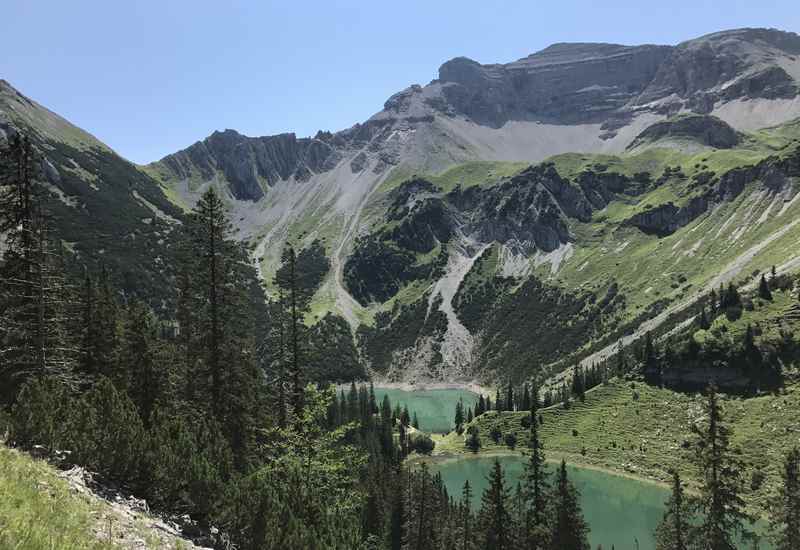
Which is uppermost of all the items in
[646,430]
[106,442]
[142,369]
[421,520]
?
[142,369]

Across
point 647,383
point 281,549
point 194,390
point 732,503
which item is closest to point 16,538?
point 281,549

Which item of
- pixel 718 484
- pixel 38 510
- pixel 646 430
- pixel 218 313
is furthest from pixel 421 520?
pixel 646 430

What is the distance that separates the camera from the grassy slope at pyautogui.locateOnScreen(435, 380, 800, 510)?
124 m

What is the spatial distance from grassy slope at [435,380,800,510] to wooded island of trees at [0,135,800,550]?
90.5m

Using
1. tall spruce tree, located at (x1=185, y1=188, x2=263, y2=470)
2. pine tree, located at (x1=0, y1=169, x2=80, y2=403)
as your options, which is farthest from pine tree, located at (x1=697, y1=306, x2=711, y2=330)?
pine tree, located at (x1=0, y1=169, x2=80, y2=403)

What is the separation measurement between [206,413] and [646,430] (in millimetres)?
142104

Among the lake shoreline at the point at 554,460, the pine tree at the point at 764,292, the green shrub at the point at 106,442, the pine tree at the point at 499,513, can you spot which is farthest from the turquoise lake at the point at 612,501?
the green shrub at the point at 106,442

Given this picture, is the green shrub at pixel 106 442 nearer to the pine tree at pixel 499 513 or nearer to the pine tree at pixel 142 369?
the pine tree at pixel 142 369

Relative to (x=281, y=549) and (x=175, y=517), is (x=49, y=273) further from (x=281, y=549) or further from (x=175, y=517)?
(x=281, y=549)

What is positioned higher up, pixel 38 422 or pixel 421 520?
pixel 38 422

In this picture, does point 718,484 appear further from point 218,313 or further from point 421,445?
point 421,445

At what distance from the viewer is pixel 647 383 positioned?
163 meters

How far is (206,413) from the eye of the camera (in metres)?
31.5

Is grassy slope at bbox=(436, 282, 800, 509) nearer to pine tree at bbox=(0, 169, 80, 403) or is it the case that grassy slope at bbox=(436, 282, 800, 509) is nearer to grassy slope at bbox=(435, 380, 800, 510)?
grassy slope at bbox=(435, 380, 800, 510)
